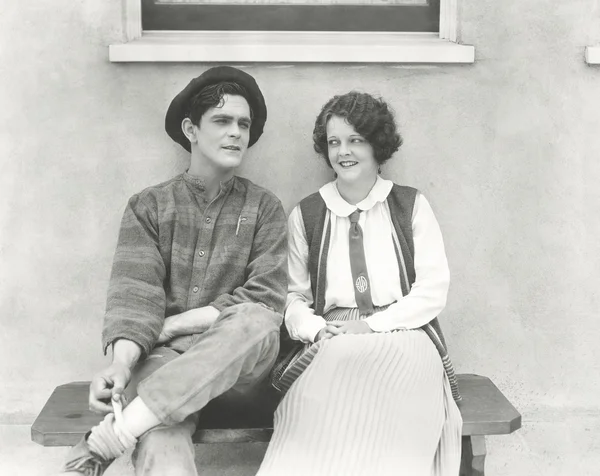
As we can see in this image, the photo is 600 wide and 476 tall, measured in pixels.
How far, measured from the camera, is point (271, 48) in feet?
10.4

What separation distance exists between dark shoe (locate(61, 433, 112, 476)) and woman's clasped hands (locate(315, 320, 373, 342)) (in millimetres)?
849

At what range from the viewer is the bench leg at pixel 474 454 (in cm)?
280

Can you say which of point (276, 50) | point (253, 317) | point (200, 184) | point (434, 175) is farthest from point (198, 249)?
point (434, 175)

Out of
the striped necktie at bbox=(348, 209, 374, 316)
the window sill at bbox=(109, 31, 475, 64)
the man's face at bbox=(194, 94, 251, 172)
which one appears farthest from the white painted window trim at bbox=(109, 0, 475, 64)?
the striped necktie at bbox=(348, 209, 374, 316)

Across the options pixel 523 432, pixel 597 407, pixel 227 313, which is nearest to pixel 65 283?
pixel 227 313

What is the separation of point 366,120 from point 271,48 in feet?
1.64

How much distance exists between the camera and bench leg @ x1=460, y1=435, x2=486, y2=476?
280 centimetres

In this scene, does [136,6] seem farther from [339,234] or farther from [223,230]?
[339,234]

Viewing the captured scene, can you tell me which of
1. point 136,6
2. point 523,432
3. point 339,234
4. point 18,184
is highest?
point 136,6

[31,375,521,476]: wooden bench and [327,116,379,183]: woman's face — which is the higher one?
[327,116,379,183]: woman's face

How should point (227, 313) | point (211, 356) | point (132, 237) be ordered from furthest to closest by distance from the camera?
1. point (132, 237)
2. point (227, 313)
3. point (211, 356)

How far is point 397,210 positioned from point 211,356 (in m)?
1.03

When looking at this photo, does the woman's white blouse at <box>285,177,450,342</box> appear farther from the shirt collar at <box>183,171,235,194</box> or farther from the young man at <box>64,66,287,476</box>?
the shirt collar at <box>183,171,235,194</box>

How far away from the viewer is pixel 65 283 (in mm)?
3229
